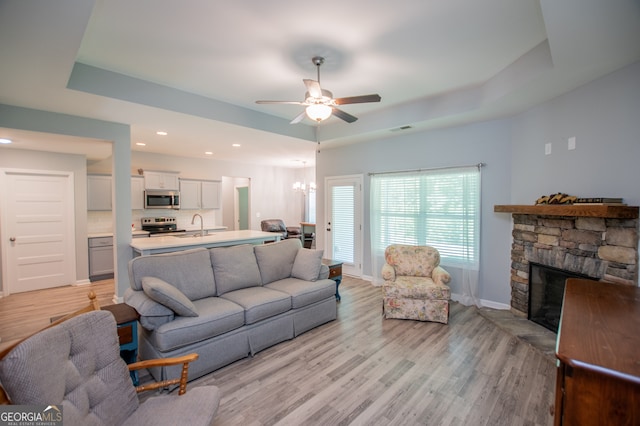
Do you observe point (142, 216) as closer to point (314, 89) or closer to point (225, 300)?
point (225, 300)

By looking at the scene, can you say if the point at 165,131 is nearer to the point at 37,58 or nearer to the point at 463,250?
the point at 37,58

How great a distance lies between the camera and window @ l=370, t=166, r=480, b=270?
4262 millimetres

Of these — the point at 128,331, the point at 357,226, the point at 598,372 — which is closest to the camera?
the point at 598,372

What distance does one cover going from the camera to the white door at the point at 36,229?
4.88 m

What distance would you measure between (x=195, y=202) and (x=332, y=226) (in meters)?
3.59

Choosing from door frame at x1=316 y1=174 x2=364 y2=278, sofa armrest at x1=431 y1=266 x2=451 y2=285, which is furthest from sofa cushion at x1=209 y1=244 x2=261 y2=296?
door frame at x1=316 y1=174 x2=364 y2=278

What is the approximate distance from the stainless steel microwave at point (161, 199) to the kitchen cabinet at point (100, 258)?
1.07 meters

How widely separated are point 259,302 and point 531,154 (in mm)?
3679

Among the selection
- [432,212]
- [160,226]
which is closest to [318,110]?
[432,212]

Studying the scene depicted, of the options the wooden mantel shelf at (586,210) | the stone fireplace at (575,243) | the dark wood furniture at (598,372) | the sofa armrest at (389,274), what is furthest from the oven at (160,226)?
the dark wood furniture at (598,372)

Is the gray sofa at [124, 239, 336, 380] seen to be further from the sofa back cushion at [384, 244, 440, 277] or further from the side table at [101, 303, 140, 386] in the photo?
the sofa back cushion at [384, 244, 440, 277]

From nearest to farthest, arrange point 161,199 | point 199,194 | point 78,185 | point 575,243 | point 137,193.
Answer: point 575,243 < point 78,185 < point 137,193 < point 161,199 < point 199,194

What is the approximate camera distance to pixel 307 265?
3.74m

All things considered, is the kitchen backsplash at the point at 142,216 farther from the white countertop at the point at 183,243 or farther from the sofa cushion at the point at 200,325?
the sofa cushion at the point at 200,325
